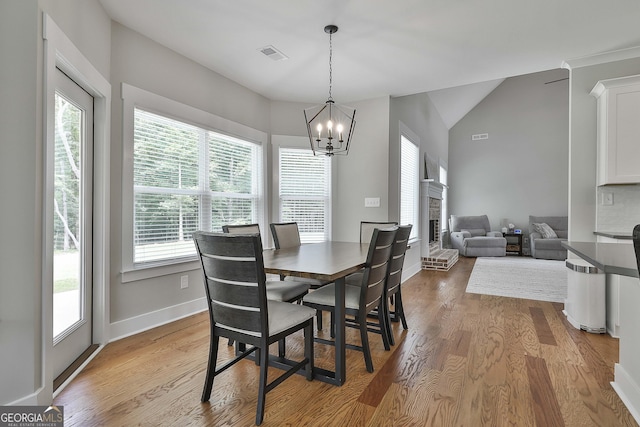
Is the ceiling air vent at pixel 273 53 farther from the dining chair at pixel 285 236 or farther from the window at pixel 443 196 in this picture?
the window at pixel 443 196

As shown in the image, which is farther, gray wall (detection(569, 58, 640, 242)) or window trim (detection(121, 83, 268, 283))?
gray wall (detection(569, 58, 640, 242))

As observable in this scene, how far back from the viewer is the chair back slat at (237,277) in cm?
155

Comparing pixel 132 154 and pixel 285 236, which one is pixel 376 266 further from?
pixel 132 154

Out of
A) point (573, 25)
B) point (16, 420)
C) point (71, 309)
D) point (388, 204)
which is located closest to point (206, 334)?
point (71, 309)

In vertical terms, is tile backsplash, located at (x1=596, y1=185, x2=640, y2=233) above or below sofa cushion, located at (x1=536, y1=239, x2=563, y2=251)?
above

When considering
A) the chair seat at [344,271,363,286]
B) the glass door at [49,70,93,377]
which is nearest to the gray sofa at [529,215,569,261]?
the chair seat at [344,271,363,286]

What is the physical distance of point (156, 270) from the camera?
9.74 feet

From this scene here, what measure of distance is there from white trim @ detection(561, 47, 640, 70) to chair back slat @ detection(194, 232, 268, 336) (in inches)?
150

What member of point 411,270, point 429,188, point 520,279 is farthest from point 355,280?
point 429,188

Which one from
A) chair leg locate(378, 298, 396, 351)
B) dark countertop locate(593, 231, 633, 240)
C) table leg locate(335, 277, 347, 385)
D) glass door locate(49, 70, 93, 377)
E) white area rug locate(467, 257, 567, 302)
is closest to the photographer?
table leg locate(335, 277, 347, 385)

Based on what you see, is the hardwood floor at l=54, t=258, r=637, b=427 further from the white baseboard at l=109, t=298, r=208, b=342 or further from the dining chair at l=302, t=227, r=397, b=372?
the dining chair at l=302, t=227, r=397, b=372

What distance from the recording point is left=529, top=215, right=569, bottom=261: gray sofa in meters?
6.92

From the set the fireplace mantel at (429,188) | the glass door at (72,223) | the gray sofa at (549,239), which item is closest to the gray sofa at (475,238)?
the gray sofa at (549,239)

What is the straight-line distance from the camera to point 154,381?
200cm
